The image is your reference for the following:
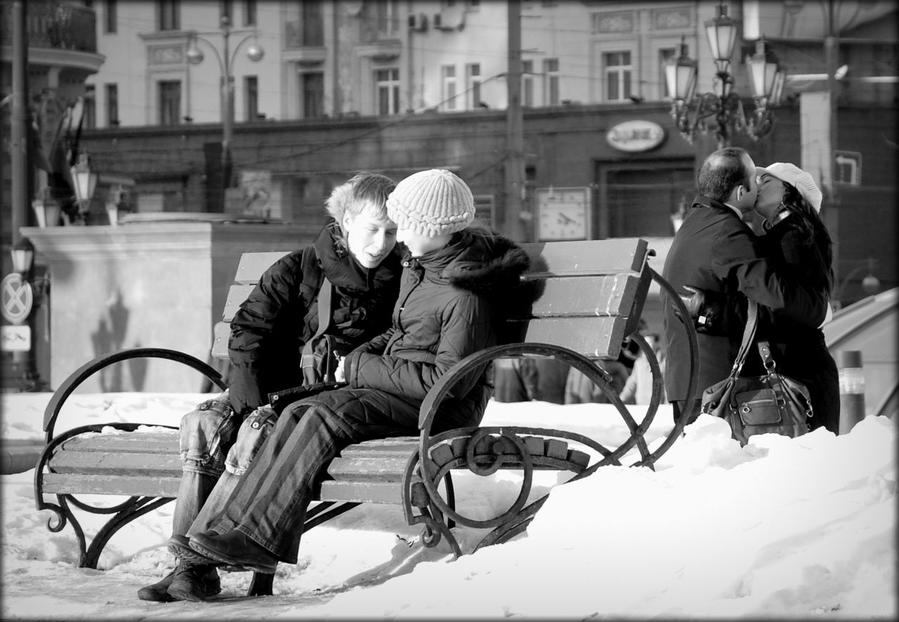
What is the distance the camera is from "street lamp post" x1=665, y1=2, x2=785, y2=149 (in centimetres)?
1706

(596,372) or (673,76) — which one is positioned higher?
(673,76)

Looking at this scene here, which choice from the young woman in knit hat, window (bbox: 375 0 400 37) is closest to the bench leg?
the young woman in knit hat

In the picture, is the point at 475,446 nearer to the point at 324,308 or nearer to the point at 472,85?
the point at 324,308

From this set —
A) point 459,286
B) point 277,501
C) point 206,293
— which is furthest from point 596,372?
point 206,293

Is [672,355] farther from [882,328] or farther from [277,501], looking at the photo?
[882,328]

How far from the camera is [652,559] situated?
4191mm

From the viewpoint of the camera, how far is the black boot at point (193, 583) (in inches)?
195

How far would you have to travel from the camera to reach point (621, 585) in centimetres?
405

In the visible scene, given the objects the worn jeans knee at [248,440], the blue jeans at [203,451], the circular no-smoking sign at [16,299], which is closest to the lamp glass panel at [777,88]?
the circular no-smoking sign at [16,299]

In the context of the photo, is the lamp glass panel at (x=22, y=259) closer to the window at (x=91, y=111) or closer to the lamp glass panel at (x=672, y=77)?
the lamp glass panel at (x=672, y=77)

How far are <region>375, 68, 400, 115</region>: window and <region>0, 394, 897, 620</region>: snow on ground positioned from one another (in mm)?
43773

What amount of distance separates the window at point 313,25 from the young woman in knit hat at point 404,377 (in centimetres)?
4706

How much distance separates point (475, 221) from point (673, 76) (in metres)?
13.9

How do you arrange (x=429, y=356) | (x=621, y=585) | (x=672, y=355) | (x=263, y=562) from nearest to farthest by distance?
(x=621, y=585) → (x=263, y=562) → (x=429, y=356) → (x=672, y=355)
